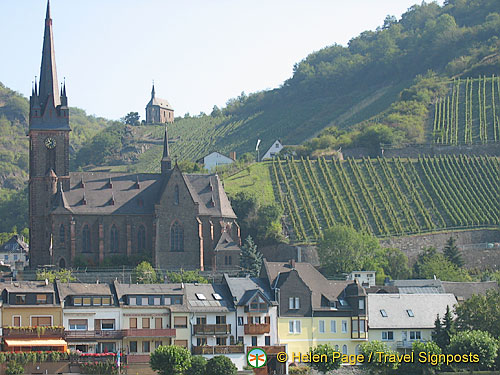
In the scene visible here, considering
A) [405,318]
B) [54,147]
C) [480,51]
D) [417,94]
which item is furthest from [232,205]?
[480,51]

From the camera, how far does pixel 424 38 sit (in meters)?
193

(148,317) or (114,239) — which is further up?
(114,239)

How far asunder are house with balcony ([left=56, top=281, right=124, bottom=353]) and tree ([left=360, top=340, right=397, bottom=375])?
1421cm

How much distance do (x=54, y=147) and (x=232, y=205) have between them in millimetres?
17260

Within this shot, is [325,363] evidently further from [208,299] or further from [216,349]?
[208,299]

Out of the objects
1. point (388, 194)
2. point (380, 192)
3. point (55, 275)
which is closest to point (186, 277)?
point (55, 275)

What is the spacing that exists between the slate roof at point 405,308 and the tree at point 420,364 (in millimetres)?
7314

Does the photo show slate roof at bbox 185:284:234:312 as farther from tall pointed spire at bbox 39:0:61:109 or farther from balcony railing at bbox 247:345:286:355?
tall pointed spire at bbox 39:0:61:109

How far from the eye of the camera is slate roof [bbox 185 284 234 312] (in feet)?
249

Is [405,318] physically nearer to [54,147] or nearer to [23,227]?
[54,147]

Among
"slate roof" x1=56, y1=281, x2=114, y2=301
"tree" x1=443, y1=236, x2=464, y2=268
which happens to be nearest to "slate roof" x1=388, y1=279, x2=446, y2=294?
"tree" x1=443, y1=236, x2=464, y2=268

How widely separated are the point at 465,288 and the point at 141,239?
90.4ft

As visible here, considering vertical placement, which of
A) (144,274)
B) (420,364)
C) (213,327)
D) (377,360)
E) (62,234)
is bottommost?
(420,364)

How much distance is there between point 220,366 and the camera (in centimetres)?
6725
